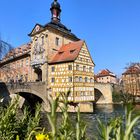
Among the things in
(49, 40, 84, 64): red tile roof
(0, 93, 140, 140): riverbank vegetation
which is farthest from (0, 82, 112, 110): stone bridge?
(0, 93, 140, 140): riverbank vegetation

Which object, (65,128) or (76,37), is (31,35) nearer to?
(76,37)

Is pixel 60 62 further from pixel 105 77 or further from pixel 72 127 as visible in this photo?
pixel 105 77

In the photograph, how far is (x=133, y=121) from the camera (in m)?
0.95

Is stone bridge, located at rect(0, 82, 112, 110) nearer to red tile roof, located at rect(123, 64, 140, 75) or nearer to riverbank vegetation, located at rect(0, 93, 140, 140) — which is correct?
red tile roof, located at rect(123, 64, 140, 75)

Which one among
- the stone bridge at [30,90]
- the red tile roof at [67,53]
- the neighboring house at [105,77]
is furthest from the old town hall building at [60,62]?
the neighboring house at [105,77]

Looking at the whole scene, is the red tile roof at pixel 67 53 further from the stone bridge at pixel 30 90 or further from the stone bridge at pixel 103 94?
the stone bridge at pixel 103 94

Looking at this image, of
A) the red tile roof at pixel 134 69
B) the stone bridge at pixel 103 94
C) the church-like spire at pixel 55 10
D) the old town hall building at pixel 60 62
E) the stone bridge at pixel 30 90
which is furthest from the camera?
the red tile roof at pixel 134 69

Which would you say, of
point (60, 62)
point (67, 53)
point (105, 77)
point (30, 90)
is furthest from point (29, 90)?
point (105, 77)

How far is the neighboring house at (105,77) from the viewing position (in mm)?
82938

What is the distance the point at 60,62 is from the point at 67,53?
80.5 inches

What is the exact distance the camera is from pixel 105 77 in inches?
3292

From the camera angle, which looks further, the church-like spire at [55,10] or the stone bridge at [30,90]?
the church-like spire at [55,10]

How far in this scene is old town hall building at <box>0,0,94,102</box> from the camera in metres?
32.6

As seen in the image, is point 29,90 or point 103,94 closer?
point 29,90
